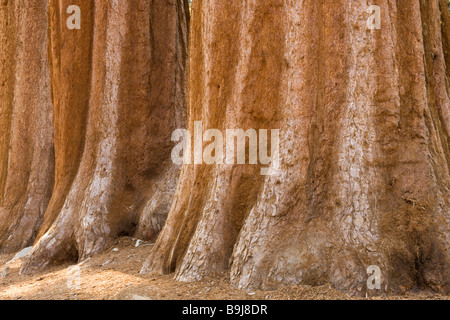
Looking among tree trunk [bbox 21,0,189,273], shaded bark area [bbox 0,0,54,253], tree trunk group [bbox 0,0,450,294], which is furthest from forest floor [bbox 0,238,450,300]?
shaded bark area [bbox 0,0,54,253]

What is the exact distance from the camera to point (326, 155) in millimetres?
4055

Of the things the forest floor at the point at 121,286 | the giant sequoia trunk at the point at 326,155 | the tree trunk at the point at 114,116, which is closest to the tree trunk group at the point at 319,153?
the giant sequoia trunk at the point at 326,155

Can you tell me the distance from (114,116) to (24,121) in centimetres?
215

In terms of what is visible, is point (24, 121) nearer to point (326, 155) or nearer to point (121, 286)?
point (121, 286)

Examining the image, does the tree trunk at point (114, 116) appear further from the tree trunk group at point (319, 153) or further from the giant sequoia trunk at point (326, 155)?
the giant sequoia trunk at point (326, 155)

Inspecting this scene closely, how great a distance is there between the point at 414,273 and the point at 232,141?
70.3 inches

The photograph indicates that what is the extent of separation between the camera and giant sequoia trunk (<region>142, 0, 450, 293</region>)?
12.3 feet

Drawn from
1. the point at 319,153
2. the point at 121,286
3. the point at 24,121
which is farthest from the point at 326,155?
the point at 24,121

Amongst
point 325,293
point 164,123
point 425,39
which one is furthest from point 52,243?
point 425,39

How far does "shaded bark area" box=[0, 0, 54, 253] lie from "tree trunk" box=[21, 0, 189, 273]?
112cm

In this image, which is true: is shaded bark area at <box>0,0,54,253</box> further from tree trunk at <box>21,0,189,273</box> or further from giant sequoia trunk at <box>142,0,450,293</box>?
giant sequoia trunk at <box>142,0,450,293</box>

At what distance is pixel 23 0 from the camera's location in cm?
786

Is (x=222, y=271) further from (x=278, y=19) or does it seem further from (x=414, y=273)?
(x=278, y=19)

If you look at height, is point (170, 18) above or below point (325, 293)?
above
